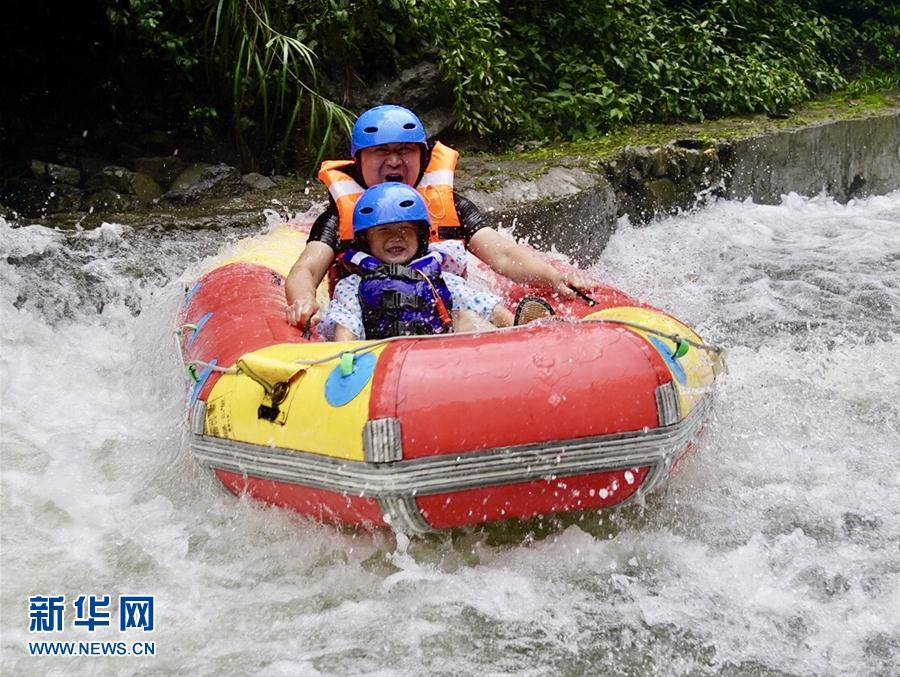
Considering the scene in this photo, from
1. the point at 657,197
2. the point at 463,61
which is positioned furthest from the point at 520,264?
the point at 463,61

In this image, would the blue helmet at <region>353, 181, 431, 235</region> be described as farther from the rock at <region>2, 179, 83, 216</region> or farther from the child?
the rock at <region>2, 179, 83, 216</region>

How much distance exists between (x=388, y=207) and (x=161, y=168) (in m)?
3.54

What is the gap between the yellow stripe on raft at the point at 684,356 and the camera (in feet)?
9.69

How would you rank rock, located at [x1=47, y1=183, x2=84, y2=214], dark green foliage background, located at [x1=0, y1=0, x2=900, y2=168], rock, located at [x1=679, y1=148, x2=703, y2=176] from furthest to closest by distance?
rock, located at [x1=679, y1=148, x2=703, y2=176] < dark green foliage background, located at [x1=0, y1=0, x2=900, y2=168] < rock, located at [x1=47, y1=183, x2=84, y2=214]

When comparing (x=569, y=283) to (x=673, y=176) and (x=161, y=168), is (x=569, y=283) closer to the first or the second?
(x=161, y=168)

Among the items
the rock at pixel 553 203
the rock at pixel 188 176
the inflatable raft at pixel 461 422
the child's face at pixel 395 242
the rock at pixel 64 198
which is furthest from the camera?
the rock at pixel 188 176

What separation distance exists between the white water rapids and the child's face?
100 centimetres

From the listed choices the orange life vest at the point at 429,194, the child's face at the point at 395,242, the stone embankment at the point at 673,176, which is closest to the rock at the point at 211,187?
the stone embankment at the point at 673,176

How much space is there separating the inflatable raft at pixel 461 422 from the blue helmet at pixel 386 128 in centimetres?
117

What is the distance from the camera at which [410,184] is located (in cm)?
408

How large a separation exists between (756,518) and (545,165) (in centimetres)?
395

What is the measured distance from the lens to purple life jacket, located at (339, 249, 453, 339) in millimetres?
3518

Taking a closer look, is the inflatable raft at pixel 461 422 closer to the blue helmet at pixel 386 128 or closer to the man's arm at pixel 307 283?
the man's arm at pixel 307 283

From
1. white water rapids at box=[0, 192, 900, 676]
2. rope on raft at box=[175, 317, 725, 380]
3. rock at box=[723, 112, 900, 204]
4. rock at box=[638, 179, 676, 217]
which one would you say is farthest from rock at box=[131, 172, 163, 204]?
rock at box=[723, 112, 900, 204]
